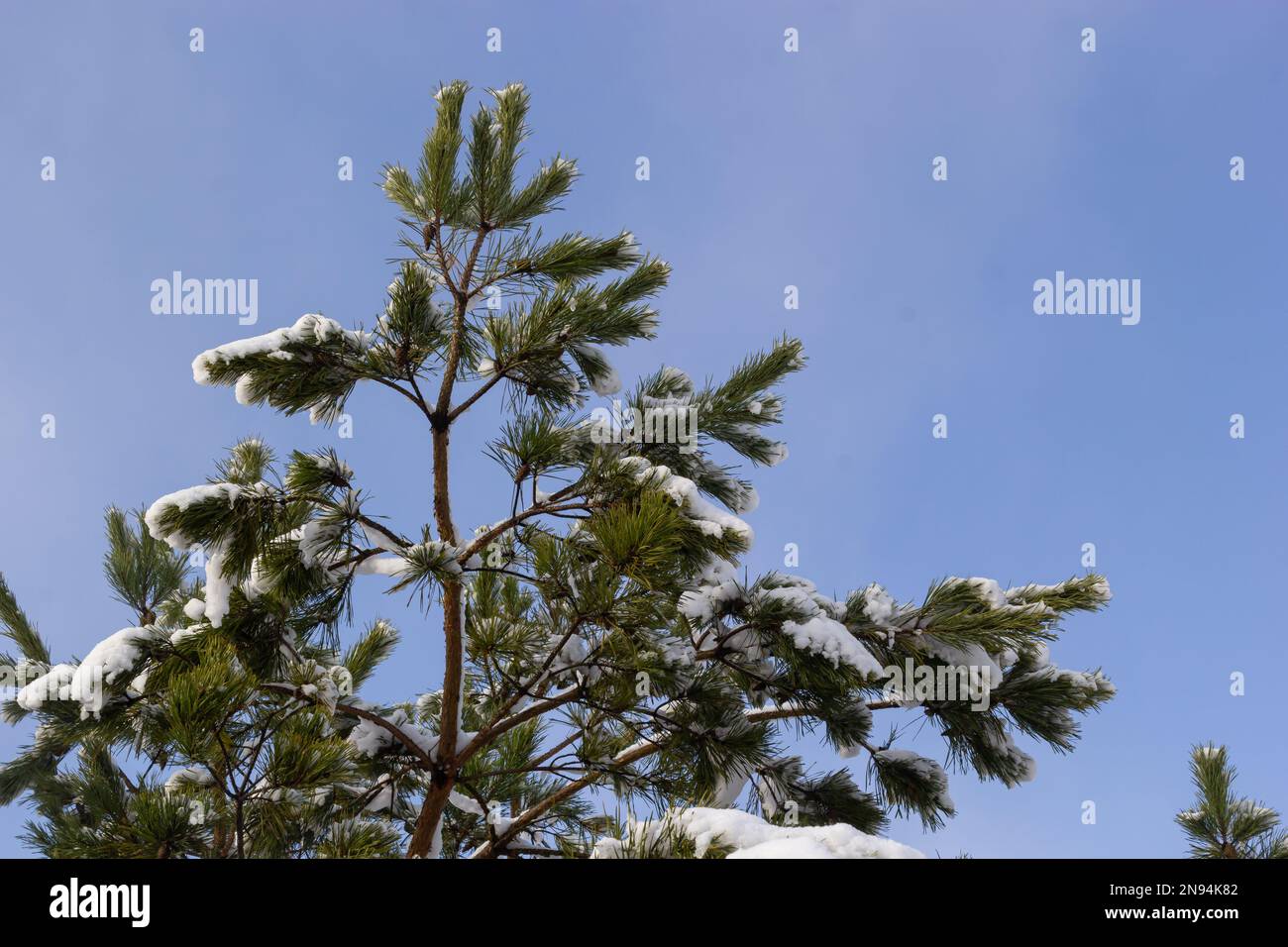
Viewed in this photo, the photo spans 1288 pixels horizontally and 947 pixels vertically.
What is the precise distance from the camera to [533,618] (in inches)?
209

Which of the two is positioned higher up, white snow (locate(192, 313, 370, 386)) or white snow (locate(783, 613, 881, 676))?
white snow (locate(192, 313, 370, 386))

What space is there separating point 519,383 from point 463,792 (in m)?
2.44

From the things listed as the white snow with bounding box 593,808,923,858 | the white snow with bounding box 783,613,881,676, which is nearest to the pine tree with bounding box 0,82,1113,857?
the white snow with bounding box 783,613,881,676

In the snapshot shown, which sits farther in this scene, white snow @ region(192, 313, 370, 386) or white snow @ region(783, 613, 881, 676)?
white snow @ region(192, 313, 370, 386)

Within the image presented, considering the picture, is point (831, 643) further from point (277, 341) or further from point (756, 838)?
point (277, 341)

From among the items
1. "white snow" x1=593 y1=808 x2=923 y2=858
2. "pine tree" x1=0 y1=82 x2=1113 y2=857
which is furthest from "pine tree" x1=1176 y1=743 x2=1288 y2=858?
"white snow" x1=593 y1=808 x2=923 y2=858

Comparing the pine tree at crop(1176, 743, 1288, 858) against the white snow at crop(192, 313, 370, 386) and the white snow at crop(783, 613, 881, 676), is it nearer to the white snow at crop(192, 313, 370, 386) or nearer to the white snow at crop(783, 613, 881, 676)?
the white snow at crop(783, 613, 881, 676)

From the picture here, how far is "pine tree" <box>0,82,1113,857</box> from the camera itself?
159 inches

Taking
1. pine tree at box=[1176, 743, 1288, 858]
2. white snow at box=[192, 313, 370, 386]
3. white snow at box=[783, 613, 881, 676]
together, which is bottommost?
pine tree at box=[1176, 743, 1288, 858]

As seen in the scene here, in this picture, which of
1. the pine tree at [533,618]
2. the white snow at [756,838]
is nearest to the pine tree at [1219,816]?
the pine tree at [533,618]

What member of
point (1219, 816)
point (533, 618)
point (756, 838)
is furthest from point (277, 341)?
point (1219, 816)

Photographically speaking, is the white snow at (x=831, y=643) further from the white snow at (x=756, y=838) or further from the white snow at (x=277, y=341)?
the white snow at (x=277, y=341)

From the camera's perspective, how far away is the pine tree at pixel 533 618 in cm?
404
